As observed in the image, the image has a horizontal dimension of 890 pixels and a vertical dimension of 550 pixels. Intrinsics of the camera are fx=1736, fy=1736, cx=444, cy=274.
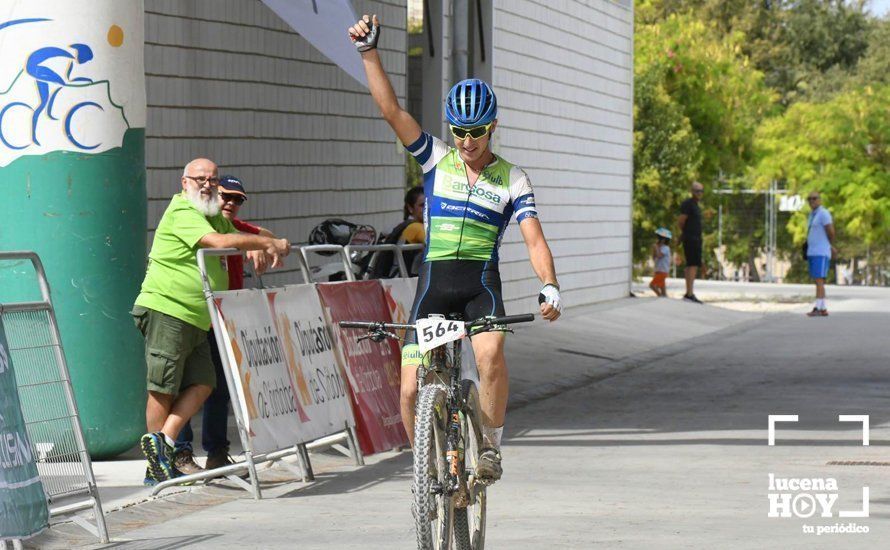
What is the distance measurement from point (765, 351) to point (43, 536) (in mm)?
13245

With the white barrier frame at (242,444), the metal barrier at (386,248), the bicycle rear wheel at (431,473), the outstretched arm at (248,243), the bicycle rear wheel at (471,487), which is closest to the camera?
the bicycle rear wheel at (431,473)

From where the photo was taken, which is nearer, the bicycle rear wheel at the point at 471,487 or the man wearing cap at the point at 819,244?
the bicycle rear wheel at the point at 471,487

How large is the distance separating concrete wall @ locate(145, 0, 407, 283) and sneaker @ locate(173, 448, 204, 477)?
3781 millimetres

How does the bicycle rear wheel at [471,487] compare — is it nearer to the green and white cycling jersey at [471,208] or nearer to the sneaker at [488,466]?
the sneaker at [488,466]

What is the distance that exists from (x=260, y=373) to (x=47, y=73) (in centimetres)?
235

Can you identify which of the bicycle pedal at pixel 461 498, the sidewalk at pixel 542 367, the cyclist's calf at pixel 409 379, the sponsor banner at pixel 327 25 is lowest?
the sidewalk at pixel 542 367

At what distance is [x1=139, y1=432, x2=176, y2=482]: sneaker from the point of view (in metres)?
9.65

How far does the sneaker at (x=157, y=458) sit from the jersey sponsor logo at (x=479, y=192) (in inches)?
110

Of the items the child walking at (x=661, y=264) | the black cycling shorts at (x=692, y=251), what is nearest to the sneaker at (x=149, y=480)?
the black cycling shorts at (x=692, y=251)

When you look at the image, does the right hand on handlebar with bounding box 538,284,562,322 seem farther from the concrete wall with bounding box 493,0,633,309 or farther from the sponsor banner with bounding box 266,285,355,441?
the concrete wall with bounding box 493,0,633,309

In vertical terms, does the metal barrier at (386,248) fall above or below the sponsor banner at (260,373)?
above

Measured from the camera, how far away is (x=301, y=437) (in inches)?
402

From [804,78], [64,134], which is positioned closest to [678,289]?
[64,134]

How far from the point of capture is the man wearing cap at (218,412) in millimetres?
10203
